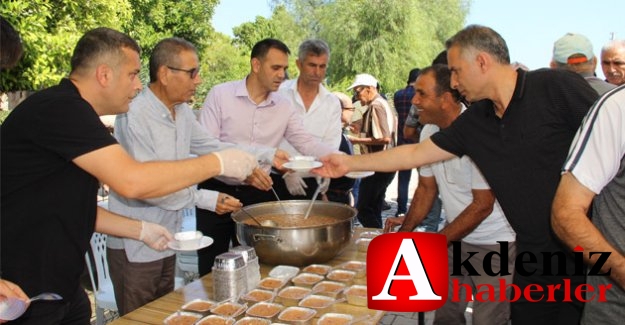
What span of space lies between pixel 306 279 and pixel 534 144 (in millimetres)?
1176

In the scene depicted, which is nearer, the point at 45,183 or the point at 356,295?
the point at 45,183

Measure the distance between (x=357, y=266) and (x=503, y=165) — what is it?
84 centimetres

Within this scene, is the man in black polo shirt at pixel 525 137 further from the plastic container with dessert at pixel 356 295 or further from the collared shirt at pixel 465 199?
the plastic container with dessert at pixel 356 295

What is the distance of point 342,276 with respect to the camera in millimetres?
2334

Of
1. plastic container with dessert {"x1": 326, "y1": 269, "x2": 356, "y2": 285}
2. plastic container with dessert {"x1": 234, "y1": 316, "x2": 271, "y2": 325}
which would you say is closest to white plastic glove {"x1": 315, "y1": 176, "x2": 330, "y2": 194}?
plastic container with dessert {"x1": 326, "y1": 269, "x2": 356, "y2": 285}

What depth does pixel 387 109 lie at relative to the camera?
6.99 meters

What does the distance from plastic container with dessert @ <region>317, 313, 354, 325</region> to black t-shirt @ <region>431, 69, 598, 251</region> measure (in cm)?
95

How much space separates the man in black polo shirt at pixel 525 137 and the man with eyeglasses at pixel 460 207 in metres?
0.30

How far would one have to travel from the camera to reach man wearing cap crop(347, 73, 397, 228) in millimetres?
6047

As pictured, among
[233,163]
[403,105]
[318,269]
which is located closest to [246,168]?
Result: [233,163]

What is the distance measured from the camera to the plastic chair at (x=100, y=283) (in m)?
3.08

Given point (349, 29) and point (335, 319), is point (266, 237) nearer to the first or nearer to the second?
point (335, 319)

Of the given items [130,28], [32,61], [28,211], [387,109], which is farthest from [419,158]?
[130,28]

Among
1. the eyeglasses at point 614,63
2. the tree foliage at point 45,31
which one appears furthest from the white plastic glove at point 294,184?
the tree foliage at point 45,31
